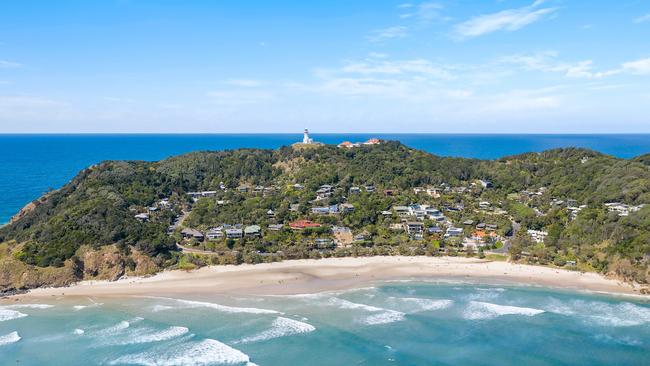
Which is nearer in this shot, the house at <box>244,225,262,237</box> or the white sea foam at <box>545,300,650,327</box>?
the white sea foam at <box>545,300,650,327</box>

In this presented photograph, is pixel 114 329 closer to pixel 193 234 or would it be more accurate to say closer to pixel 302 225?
pixel 193 234

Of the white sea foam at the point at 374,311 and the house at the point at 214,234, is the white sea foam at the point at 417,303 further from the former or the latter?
the house at the point at 214,234

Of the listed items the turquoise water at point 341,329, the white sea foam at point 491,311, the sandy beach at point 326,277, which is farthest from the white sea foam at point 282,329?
the white sea foam at point 491,311

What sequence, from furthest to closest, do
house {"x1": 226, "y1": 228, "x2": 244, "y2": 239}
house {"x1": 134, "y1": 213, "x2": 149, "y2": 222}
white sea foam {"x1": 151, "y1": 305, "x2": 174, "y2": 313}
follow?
house {"x1": 134, "y1": 213, "x2": 149, "y2": 222} → house {"x1": 226, "y1": 228, "x2": 244, "y2": 239} → white sea foam {"x1": 151, "y1": 305, "x2": 174, "y2": 313}

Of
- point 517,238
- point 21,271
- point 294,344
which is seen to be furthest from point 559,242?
point 21,271

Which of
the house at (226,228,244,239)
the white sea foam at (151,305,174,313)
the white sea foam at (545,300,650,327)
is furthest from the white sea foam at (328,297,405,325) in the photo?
the house at (226,228,244,239)

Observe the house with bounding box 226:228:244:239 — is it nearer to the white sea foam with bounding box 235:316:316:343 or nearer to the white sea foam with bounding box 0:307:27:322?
the white sea foam with bounding box 235:316:316:343

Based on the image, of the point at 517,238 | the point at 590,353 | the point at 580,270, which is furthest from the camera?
the point at 517,238

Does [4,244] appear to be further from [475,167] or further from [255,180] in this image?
[475,167]
